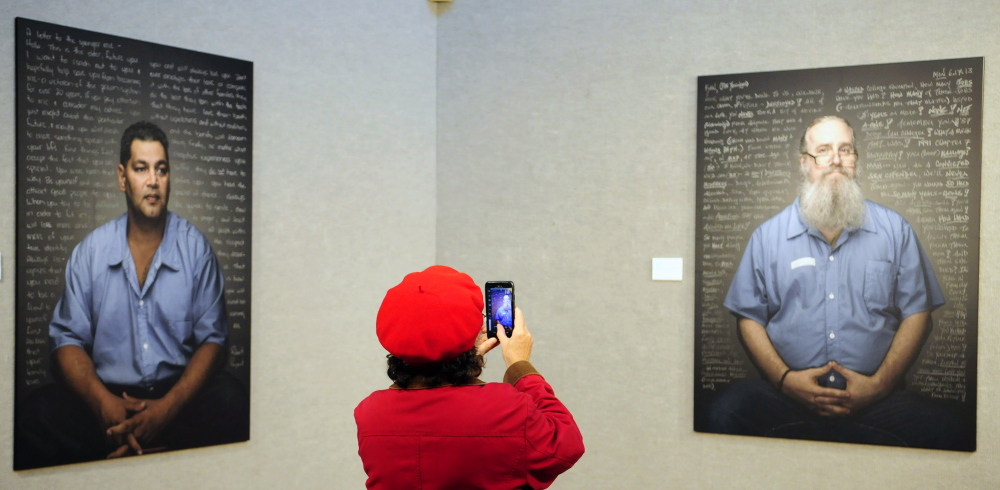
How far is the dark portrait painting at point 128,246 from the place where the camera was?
243cm

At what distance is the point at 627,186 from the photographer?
126 inches

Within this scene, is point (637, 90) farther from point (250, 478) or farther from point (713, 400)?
point (250, 478)

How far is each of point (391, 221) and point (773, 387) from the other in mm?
1786

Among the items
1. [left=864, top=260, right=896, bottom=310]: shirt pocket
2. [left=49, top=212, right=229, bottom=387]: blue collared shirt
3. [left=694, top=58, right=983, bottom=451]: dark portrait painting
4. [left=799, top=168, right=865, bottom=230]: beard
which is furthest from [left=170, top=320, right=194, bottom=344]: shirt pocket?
[left=864, top=260, right=896, bottom=310]: shirt pocket

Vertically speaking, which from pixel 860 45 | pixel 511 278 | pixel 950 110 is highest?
pixel 860 45

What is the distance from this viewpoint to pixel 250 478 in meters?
2.96

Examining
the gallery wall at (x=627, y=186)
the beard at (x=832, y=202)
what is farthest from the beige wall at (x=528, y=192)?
the beard at (x=832, y=202)

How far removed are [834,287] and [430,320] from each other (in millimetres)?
2071

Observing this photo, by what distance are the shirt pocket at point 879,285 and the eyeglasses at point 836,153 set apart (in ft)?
1.30

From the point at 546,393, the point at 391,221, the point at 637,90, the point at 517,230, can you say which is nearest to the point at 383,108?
the point at 391,221

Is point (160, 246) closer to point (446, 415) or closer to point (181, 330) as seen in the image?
→ point (181, 330)

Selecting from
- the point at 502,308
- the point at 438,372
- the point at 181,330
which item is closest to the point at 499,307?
the point at 502,308

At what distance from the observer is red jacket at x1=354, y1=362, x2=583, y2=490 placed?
140 centimetres

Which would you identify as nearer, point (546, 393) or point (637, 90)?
point (546, 393)
